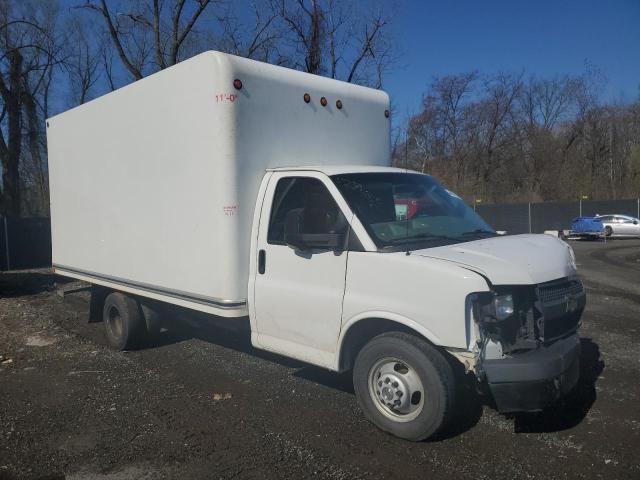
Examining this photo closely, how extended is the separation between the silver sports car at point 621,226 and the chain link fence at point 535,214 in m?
3.64

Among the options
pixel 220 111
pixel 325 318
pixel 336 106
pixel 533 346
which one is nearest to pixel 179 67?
pixel 220 111

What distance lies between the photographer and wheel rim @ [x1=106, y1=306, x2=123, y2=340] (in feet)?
23.8

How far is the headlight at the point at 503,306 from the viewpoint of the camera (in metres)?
3.85

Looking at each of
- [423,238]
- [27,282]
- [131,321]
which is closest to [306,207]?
[423,238]

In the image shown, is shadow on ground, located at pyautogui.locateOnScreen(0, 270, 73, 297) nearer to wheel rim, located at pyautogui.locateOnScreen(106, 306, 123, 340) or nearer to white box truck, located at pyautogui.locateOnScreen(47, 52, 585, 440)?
wheel rim, located at pyautogui.locateOnScreen(106, 306, 123, 340)

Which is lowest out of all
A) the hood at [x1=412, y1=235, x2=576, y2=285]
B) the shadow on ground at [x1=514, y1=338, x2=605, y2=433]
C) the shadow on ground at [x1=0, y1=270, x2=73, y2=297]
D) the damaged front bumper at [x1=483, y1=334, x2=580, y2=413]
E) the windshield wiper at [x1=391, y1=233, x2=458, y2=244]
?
the shadow on ground at [x1=0, y1=270, x2=73, y2=297]

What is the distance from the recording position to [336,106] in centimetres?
602

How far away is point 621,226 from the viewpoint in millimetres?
31703

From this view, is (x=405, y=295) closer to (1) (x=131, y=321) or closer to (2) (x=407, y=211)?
(2) (x=407, y=211)

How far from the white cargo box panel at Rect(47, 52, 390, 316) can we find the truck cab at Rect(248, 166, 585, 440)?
1.10 feet

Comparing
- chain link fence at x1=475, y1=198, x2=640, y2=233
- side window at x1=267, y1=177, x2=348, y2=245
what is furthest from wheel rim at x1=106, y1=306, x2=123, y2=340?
chain link fence at x1=475, y1=198, x2=640, y2=233

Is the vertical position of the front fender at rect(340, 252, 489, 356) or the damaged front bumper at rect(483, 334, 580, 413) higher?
the front fender at rect(340, 252, 489, 356)

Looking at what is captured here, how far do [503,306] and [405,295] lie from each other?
2.27 ft

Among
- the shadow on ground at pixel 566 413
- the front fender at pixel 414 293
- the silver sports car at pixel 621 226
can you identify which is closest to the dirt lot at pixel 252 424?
the shadow on ground at pixel 566 413
